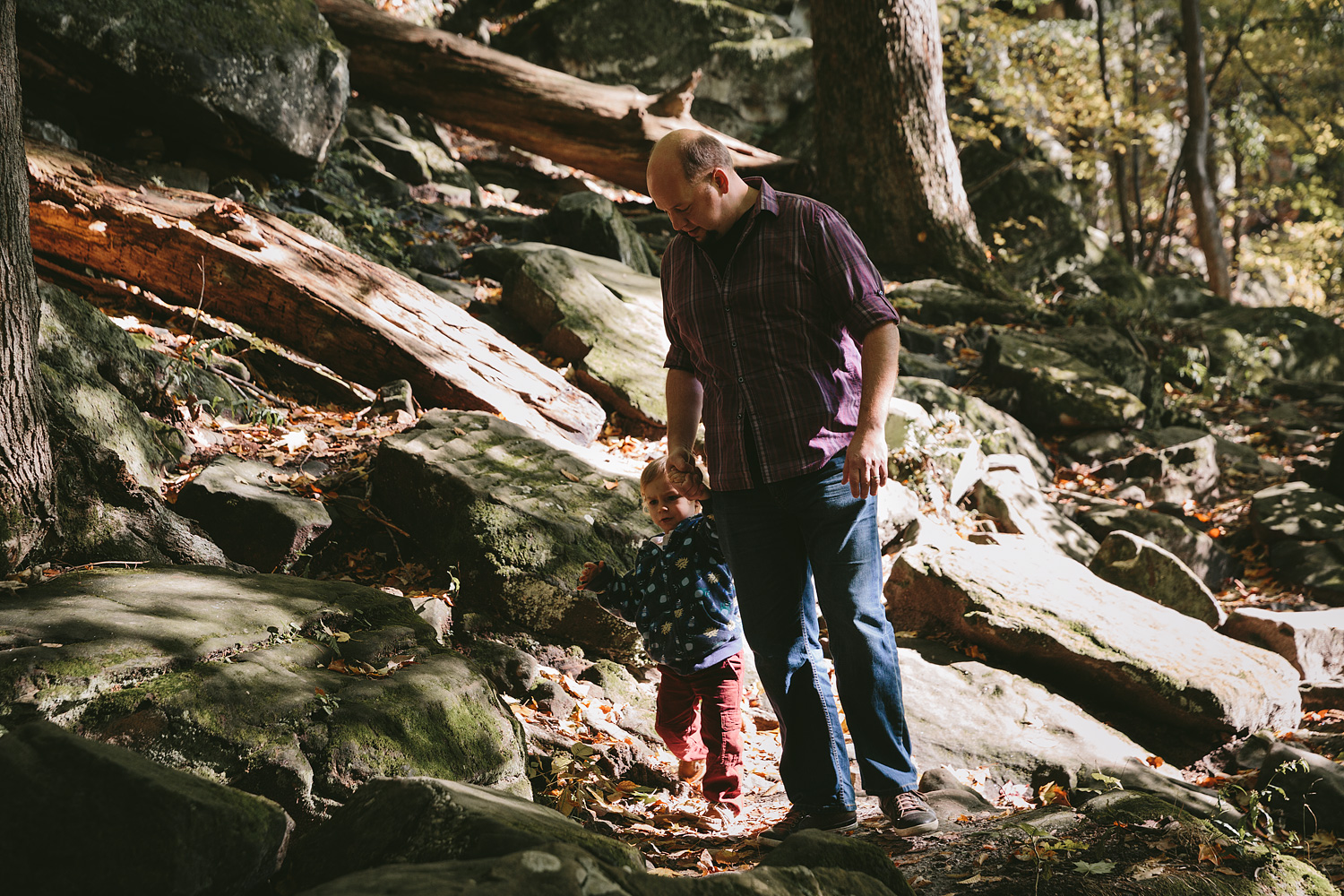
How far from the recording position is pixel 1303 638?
17.1ft

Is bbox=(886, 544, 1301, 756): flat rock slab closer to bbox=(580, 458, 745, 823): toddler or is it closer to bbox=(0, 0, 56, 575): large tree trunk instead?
bbox=(580, 458, 745, 823): toddler

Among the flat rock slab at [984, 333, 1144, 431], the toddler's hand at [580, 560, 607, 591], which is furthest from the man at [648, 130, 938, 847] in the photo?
the flat rock slab at [984, 333, 1144, 431]

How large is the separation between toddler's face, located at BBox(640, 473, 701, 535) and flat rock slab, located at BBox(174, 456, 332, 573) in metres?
1.77

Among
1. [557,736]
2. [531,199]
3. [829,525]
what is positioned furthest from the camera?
[531,199]

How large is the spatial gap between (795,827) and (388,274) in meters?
4.77

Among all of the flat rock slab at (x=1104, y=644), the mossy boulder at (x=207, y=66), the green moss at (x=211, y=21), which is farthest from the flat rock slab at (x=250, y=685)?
the green moss at (x=211, y=21)

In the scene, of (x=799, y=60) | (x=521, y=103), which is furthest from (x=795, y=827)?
(x=799, y=60)

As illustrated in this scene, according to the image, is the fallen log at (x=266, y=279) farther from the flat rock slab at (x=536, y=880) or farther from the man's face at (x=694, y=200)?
the flat rock slab at (x=536, y=880)

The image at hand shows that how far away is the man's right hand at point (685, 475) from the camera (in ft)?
10.5

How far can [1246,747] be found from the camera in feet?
13.8

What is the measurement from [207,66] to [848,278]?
640 centimetres

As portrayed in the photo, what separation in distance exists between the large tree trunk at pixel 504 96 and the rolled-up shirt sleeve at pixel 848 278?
25.3 feet

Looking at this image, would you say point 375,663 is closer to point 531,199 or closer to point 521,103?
point 521,103

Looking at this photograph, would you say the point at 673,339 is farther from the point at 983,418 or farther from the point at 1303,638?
the point at 983,418
